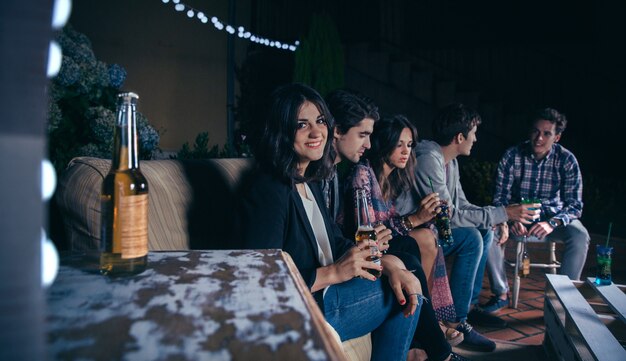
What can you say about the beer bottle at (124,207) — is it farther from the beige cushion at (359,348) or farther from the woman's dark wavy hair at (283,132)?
the beige cushion at (359,348)

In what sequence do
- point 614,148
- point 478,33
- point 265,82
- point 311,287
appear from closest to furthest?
1. point 311,287
2. point 614,148
3. point 265,82
4. point 478,33

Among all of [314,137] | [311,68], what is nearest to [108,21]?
[311,68]

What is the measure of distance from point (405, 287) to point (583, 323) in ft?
2.43

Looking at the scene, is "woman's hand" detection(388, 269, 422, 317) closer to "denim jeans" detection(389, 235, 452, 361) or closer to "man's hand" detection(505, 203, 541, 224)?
"denim jeans" detection(389, 235, 452, 361)

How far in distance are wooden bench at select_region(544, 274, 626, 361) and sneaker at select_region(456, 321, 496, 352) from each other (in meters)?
0.29

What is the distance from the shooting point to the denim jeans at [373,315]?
1.60m

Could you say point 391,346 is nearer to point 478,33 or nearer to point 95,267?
point 95,267

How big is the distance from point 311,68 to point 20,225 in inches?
179

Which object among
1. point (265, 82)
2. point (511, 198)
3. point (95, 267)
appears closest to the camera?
point (95, 267)

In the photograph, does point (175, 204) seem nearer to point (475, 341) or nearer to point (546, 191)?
point (475, 341)

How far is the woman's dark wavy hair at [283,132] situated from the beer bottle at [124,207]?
0.74 meters

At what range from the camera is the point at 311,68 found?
4.77m

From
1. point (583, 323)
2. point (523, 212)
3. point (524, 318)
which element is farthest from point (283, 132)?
point (524, 318)

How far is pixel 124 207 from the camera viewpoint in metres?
0.85
